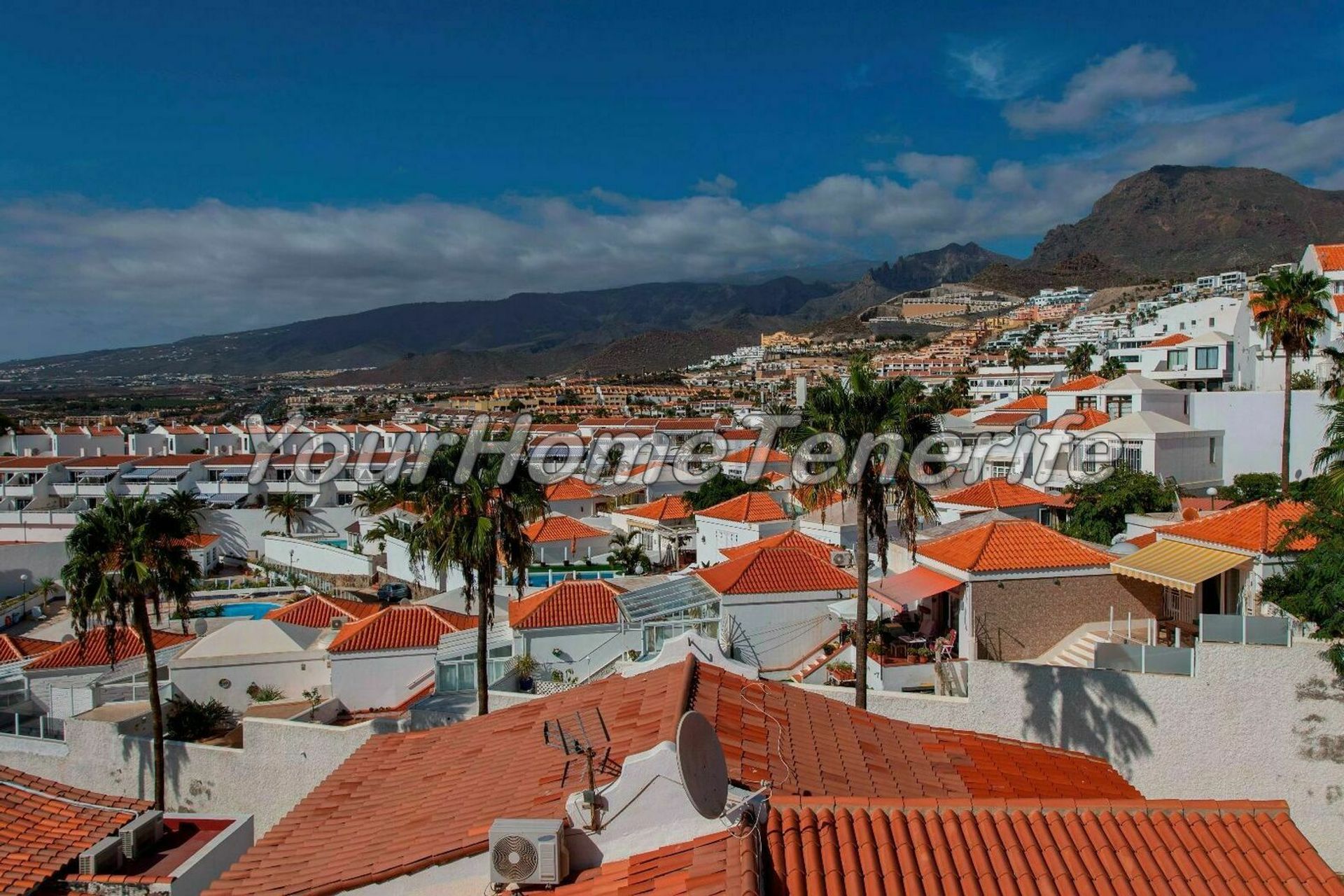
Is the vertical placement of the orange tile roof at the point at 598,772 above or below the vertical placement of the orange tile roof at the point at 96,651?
above

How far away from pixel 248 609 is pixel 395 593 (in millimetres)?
6005

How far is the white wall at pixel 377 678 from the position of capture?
20.8 meters

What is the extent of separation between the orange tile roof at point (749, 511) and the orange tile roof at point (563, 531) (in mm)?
6499

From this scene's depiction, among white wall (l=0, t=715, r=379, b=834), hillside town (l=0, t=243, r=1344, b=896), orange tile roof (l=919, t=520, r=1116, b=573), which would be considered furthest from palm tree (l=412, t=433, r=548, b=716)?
orange tile roof (l=919, t=520, r=1116, b=573)

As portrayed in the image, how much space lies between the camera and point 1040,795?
27.1 feet

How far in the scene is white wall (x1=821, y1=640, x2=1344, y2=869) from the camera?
12.9 meters

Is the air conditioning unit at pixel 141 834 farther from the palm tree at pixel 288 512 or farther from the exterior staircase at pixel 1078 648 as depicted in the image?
the palm tree at pixel 288 512

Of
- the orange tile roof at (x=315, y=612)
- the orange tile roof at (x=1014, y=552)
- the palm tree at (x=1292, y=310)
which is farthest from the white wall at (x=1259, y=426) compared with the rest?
the orange tile roof at (x=315, y=612)

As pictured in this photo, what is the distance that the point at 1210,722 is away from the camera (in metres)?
13.4

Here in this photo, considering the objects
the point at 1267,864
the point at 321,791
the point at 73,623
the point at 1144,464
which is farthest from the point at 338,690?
the point at 1144,464

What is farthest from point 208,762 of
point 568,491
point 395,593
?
point 568,491

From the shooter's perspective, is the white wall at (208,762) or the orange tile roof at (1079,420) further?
the orange tile roof at (1079,420)

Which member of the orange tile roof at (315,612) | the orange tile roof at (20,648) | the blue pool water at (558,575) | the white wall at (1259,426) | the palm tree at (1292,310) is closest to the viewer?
the orange tile roof at (20,648)

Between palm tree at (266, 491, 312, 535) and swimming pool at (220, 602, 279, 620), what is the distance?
16046mm
